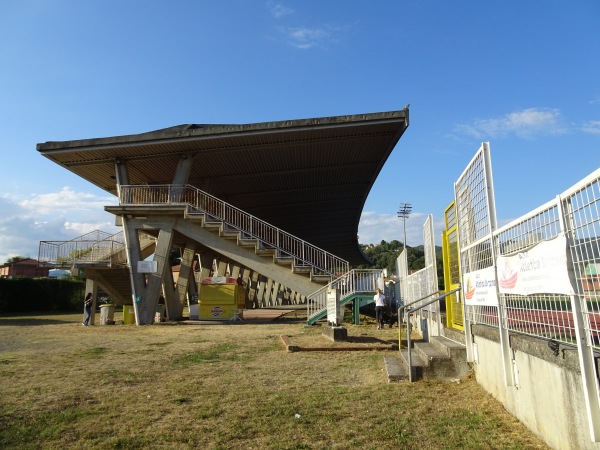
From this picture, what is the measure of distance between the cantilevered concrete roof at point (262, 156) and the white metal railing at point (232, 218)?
1593mm

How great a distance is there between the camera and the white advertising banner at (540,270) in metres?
3.23

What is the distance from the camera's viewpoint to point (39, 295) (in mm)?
35281

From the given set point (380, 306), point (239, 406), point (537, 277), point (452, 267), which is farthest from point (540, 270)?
point (380, 306)

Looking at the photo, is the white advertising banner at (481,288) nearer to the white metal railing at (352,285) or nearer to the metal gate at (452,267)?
the metal gate at (452,267)

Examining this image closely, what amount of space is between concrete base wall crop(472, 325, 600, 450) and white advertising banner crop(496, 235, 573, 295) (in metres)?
0.48

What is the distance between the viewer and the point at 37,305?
116 ft

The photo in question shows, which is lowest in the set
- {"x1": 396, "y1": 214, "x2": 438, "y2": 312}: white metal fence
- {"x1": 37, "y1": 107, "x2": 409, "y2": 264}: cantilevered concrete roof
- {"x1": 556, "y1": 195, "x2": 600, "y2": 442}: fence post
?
{"x1": 556, "y1": 195, "x2": 600, "y2": 442}: fence post

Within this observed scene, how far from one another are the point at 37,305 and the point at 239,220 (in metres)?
24.0

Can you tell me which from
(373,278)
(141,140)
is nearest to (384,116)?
(373,278)

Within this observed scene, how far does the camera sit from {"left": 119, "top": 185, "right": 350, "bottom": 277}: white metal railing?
18.6m

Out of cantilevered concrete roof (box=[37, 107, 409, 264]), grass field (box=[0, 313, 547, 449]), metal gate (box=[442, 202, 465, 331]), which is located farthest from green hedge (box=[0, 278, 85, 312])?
metal gate (box=[442, 202, 465, 331])

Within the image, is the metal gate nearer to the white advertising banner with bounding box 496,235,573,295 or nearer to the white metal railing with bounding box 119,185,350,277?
the white advertising banner with bounding box 496,235,573,295

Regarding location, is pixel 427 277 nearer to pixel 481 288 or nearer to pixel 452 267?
pixel 452 267

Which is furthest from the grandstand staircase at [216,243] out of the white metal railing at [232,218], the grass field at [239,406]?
the grass field at [239,406]
